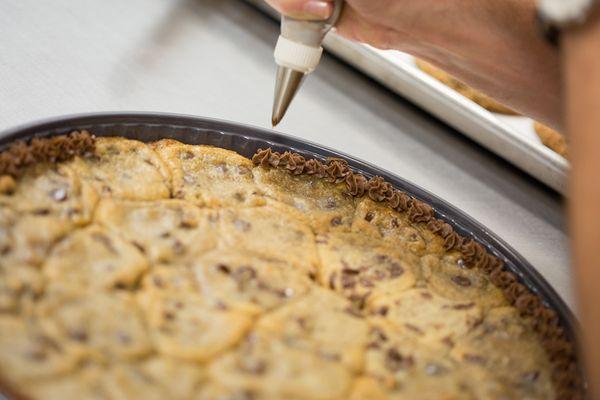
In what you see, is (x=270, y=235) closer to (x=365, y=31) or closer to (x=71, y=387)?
(x=71, y=387)

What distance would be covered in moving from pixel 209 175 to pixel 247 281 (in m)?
0.41

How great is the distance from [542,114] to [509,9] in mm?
342

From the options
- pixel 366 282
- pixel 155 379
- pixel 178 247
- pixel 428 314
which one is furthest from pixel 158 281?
pixel 428 314

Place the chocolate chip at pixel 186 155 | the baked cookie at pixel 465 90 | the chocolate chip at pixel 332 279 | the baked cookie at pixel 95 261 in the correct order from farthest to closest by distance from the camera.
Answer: the baked cookie at pixel 465 90 → the chocolate chip at pixel 186 155 → the chocolate chip at pixel 332 279 → the baked cookie at pixel 95 261

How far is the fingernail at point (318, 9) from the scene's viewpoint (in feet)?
5.14

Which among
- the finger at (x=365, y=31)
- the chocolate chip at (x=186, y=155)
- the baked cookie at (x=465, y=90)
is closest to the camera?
the chocolate chip at (x=186, y=155)

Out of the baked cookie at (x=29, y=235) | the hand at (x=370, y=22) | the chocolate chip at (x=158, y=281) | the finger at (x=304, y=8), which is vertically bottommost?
the baked cookie at (x=29, y=235)

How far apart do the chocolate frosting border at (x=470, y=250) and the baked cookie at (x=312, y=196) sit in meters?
0.02

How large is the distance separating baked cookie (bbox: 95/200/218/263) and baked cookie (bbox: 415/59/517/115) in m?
1.43

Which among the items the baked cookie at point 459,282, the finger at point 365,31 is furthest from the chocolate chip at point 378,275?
the finger at point 365,31

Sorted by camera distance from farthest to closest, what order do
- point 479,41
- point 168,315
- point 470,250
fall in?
point 479,41
point 470,250
point 168,315

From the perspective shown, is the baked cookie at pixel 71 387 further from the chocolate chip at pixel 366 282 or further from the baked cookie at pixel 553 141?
the baked cookie at pixel 553 141

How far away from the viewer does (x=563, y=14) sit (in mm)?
1091

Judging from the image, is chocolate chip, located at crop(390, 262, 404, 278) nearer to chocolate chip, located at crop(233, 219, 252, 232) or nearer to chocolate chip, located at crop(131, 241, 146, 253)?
chocolate chip, located at crop(233, 219, 252, 232)
